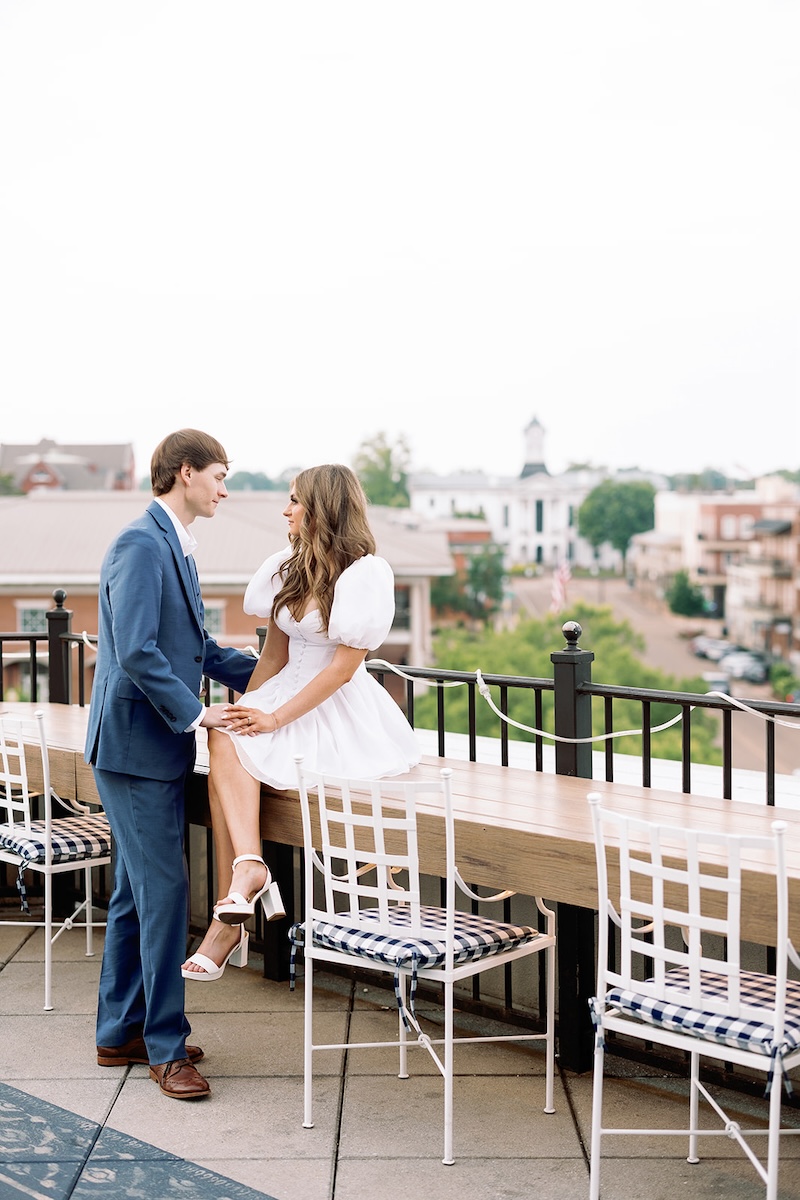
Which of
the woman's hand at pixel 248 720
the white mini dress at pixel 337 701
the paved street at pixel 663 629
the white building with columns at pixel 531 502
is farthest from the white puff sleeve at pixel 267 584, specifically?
the white building with columns at pixel 531 502

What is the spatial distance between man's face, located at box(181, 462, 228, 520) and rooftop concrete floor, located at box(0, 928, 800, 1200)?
1.69m

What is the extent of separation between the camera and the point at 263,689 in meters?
3.87

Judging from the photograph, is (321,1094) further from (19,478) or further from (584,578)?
(584,578)

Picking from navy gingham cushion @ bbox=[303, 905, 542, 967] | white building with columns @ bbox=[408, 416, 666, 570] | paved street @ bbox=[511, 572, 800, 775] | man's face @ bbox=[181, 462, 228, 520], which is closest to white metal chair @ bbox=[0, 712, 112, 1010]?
man's face @ bbox=[181, 462, 228, 520]

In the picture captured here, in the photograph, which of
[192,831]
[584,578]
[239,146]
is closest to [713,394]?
[584,578]

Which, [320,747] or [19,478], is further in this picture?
[19,478]

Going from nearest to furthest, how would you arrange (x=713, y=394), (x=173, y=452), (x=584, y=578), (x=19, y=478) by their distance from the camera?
1. (x=173, y=452)
2. (x=19, y=478)
3. (x=713, y=394)
4. (x=584, y=578)

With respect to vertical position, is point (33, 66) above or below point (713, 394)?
above

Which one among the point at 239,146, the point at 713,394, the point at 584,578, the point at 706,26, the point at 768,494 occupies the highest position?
the point at 706,26

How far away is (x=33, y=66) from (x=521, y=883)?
103 metres

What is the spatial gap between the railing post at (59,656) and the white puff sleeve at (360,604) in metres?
2.32

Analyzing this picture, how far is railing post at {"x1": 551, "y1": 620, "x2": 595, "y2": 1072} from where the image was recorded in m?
3.81

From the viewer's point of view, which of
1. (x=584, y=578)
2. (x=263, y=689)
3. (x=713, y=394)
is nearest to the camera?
(x=263, y=689)

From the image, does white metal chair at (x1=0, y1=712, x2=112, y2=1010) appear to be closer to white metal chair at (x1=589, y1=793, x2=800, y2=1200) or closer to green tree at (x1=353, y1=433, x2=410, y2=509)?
white metal chair at (x1=589, y1=793, x2=800, y2=1200)
